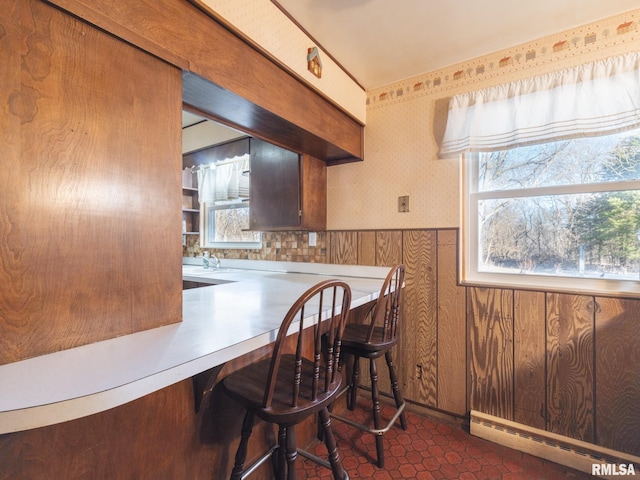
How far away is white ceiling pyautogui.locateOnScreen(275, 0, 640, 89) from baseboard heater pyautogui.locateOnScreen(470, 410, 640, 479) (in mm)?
2221

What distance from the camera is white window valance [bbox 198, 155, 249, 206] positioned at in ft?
9.71

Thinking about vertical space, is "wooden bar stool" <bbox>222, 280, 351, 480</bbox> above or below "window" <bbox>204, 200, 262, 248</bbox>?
below

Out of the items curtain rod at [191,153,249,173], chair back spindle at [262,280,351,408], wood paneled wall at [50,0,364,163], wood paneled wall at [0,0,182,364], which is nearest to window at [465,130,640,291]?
wood paneled wall at [50,0,364,163]

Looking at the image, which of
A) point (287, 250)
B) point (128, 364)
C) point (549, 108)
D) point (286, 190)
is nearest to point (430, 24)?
point (549, 108)

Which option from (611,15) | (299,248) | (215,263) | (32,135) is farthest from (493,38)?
(215,263)

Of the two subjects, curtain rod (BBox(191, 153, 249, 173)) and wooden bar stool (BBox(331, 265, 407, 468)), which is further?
curtain rod (BBox(191, 153, 249, 173))

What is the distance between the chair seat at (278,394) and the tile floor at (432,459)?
715 mm

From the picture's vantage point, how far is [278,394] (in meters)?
1.05

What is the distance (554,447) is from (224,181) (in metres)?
3.19

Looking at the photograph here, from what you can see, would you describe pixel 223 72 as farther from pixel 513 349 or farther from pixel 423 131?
pixel 513 349

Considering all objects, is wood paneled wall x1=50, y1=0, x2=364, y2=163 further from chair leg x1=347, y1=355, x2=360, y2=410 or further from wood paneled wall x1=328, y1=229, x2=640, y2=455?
chair leg x1=347, y1=355, x2=360, y2=410

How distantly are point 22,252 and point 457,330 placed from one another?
2.07m

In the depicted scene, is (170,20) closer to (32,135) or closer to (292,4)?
(32,135)

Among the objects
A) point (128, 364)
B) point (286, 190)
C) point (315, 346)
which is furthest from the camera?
point (286, 190)
